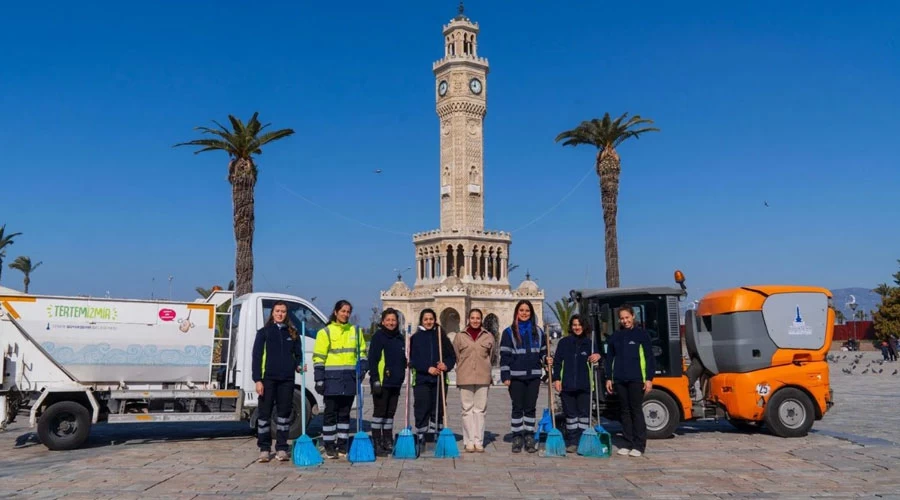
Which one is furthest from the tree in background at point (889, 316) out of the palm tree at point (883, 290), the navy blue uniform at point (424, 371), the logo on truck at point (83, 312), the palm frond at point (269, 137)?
the logo on truck at point (83, 312)

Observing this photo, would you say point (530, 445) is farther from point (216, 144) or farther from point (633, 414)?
point (216, 144)

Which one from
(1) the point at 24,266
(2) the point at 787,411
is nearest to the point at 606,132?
(2) the point at 787,411

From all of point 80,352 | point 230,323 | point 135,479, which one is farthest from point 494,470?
point 80,352

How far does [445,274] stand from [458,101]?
13.5 meters

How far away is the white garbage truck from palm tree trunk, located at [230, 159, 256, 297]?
14889 mm

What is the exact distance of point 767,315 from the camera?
1178 centimetres

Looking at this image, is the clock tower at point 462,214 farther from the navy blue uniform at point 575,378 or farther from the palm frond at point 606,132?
the navy blue uniform at point 575,378

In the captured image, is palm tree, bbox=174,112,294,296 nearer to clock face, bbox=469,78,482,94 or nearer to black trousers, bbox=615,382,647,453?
black trousers, bbox=615,382,647,453

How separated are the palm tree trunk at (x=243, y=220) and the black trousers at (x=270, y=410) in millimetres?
17282

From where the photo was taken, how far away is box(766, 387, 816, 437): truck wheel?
11641 mm

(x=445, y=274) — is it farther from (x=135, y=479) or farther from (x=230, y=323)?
(x=135, y=479)

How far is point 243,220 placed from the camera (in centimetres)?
2698

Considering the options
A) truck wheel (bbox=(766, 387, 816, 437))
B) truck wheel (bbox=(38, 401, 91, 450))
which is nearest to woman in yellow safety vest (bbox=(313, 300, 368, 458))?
truck wheel (bbox=(38, 401, 91, 450))

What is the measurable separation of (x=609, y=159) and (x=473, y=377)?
980 inches
